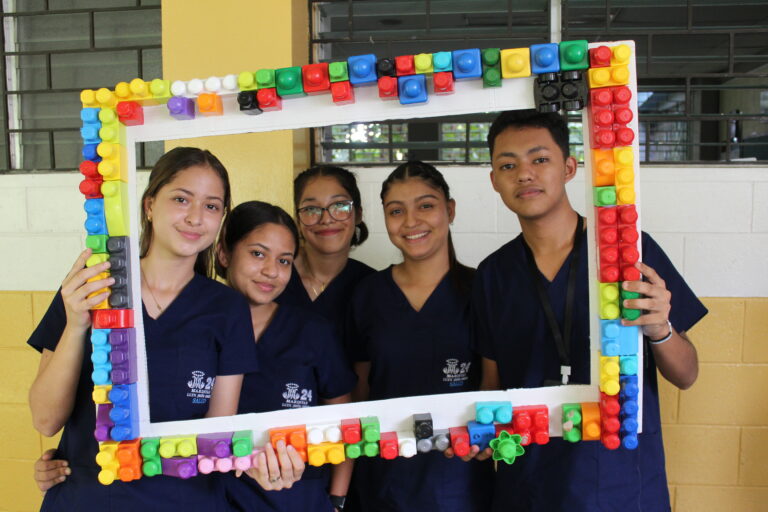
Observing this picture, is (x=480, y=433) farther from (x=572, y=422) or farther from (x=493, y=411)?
(x=572, y=422)

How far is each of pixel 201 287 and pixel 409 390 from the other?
54 cm

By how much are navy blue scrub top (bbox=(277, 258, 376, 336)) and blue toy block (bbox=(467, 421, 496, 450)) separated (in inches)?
22.4

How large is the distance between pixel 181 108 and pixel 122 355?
47cm

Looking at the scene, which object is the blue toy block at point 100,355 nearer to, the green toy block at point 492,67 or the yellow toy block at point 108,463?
the yellow toy block at point 108,463

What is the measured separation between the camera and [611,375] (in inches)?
40.5

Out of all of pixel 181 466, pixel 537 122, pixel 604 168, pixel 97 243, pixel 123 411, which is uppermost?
pixel 537 122

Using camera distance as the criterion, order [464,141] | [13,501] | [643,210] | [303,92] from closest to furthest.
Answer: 1. [303,92]
2. [643,210]
3. [464,141]
4. [13,501]

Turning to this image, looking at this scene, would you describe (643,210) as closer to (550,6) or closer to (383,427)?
(550,6)

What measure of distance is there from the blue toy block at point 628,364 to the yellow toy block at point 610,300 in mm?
78

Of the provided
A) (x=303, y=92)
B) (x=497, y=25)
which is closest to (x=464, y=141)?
(x=497, y=25)

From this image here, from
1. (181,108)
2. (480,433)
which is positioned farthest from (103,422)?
(480,433)

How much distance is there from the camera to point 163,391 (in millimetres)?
1157

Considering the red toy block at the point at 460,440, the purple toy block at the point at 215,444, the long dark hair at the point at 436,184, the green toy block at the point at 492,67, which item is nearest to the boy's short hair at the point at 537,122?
the green toy block at the point at 492,67

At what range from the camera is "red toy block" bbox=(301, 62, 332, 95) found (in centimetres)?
103
